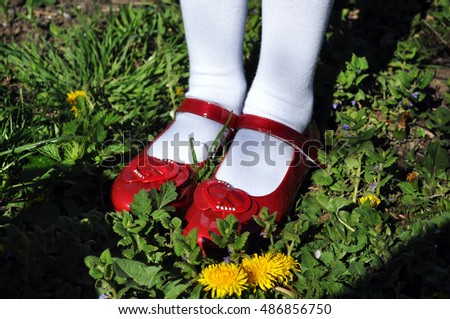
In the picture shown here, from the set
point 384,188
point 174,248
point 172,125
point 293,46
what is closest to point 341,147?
point 384,188

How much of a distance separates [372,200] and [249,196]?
309 millimetres

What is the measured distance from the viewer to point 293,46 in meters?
1.80

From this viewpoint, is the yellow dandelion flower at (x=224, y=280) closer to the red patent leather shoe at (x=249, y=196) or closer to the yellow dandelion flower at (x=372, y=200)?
the red patent leather shoe at (x=249, y=196)

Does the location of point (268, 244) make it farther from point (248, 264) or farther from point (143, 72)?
point (143, 72)

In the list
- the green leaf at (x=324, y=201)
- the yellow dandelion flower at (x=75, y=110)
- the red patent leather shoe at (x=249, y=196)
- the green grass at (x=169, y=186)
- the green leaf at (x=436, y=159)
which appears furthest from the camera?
the yellow dandelion flower at (x=75, y=110)

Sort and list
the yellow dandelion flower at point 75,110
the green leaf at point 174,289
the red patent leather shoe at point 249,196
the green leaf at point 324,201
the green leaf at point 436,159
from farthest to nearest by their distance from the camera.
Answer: the yellow dandelion flower at point 75,110
the green leaf at point 436,159
the green leaf at point 324,201
the red patent leather shoe at point 249,196
the green leaf at point 174,289

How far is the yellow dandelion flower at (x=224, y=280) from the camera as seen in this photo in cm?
147

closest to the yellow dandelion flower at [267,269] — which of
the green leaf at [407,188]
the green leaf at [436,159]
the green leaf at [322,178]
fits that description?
the green leaf at [322,178]

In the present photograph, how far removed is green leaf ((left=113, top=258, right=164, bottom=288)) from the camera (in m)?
1.50

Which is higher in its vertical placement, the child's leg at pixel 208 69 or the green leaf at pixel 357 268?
the child's leg at pixel 208 69

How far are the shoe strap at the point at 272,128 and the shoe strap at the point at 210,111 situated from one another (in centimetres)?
6

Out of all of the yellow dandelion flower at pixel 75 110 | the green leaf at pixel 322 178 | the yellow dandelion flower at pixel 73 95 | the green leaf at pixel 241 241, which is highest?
the green leaf at pixel 241 241

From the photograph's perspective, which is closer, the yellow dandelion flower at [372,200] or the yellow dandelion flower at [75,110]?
the yellow dandelion flower at [372,200]

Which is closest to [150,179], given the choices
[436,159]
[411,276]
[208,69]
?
[208,69]
